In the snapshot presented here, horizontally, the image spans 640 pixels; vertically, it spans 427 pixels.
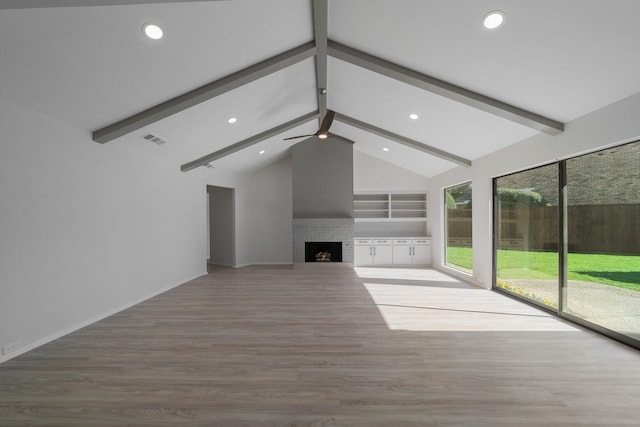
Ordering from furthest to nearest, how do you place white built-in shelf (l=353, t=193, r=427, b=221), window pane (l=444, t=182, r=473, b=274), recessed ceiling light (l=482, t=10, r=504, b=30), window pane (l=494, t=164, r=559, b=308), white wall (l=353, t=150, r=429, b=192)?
1. white built-in shelf (l=353, t=193, r=427, b=221)
2. white wall (l=353, t=150, r=429, b=192)
3. window pane (l=444, t=182, r=473, b=274)
4. window pane (l=494, t=164, r=559, b=308)
5. recessed ceiling light (l=482, t=10, r=504, b=30)

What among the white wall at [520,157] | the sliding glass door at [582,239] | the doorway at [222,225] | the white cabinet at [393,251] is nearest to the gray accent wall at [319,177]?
the white cabinet at [393,251]

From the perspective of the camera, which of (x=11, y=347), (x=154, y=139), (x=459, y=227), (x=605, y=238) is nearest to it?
(x=11, y=347)

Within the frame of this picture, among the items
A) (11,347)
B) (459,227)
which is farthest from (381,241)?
(11,347)

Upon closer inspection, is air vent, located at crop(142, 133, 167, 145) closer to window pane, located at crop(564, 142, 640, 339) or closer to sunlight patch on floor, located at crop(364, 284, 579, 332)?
sunlight patch on floor, located at crop(364, 284, 579, 332)

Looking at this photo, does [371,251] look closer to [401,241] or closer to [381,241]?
[381,241]

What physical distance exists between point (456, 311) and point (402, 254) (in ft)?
13.5

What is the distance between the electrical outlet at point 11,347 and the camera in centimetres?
273

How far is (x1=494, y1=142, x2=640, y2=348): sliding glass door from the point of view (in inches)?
122

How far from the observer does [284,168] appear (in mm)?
8984

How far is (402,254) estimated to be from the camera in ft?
27.3

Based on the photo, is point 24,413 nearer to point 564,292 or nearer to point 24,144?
point 24,144

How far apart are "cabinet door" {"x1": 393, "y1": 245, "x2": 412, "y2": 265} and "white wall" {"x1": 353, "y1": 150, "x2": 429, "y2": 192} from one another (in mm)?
1624

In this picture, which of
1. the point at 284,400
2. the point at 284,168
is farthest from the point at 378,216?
the point at 284,400

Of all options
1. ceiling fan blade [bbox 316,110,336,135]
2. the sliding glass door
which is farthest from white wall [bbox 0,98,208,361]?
the sliding glass door
